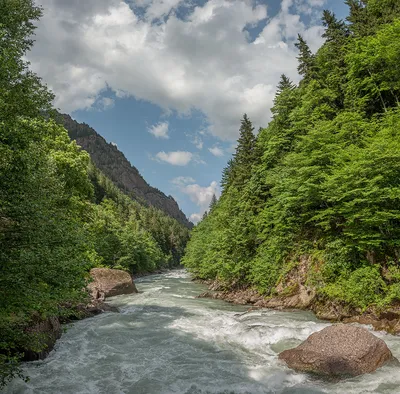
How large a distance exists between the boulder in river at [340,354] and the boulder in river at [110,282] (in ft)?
68.9

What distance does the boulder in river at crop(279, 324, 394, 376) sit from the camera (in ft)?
33.4

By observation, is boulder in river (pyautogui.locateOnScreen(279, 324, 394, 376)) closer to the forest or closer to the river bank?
the river bank

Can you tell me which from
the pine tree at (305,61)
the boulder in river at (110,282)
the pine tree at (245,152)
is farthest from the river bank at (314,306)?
the pine tree at (305,61)

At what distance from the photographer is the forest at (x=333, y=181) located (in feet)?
53.6

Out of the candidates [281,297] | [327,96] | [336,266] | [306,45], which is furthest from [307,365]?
[306,45]

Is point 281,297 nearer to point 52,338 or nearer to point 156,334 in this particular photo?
point 156,334

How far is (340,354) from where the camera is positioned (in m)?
10.6

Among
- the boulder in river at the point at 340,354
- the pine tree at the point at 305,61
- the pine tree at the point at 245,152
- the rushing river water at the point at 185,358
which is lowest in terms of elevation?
the rushing river water at the point at 185,358

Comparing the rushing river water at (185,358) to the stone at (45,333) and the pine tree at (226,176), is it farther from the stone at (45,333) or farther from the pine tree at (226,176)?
the pine tree at (226,176)

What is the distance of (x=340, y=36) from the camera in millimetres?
32219

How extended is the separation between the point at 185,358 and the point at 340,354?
580cm

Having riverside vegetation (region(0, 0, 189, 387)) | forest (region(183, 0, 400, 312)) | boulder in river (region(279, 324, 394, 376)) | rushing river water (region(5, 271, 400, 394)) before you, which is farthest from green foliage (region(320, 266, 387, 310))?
riverside vegetation (region(0, 0, 189, 387))

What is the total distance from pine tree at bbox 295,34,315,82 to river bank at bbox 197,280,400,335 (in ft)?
80.2

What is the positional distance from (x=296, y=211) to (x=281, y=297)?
6833mm
